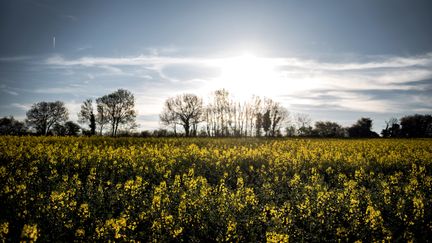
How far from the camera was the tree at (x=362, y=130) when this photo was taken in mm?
76456

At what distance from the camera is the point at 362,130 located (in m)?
79.6

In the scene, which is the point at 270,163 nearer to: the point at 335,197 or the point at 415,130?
the point at 335,197

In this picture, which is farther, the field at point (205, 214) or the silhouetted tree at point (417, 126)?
the silhouetted tree at point (417, 126)

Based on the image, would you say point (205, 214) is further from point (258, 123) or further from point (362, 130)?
point (362, 130)

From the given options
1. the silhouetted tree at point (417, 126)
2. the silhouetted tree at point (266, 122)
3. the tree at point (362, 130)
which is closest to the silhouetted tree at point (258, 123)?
the silhouetted tree at point (266, 122)

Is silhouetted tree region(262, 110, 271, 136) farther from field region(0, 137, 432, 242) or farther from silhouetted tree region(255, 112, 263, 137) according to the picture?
field region(0, 137, 432, 242)

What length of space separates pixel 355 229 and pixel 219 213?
312 cm

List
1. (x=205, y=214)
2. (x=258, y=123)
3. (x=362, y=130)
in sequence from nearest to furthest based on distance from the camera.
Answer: (x=205, y=214)
(x=258, y=123)
(x=362, y=130)

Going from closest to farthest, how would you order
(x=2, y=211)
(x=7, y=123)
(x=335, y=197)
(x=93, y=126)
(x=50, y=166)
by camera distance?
(x=2, y=211) → (x=335, y=197) → (x=50, y=166) → (x=93, y=126) → (x=7, y=123)

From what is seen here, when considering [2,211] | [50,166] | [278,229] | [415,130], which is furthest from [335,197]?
[415,130]

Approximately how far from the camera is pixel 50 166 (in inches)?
488

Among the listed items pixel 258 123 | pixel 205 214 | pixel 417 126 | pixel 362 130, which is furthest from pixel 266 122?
pixel 205 214

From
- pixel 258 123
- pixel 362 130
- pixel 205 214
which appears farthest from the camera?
pixel 362 130

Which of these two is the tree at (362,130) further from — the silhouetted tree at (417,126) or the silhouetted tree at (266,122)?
the silhouetted tree at (266,122)
